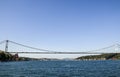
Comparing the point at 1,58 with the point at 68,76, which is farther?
the point at 1,58

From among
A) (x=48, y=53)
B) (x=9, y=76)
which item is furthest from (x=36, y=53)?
(x=9, y=76)

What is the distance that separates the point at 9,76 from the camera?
47.8 m

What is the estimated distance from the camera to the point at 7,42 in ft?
613

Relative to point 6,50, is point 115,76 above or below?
below

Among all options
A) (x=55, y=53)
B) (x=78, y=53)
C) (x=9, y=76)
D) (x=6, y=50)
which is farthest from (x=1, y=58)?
(x=9, y=76)

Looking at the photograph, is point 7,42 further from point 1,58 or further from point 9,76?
point 9,76

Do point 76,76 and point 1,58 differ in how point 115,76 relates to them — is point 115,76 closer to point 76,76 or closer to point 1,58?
point 76,76

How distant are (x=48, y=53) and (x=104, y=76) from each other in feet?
385

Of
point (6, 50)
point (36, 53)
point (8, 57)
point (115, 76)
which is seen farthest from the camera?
point (8, 57)

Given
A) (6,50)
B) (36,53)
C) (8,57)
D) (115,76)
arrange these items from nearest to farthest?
(115,76) → (36,53) → (6,50) → (8,57)

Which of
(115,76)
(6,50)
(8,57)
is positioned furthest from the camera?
(8,57)

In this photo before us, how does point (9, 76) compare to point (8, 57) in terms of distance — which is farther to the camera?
point (8, 57)

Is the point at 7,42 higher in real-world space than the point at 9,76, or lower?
higher

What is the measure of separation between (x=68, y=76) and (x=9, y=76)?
10547mm
